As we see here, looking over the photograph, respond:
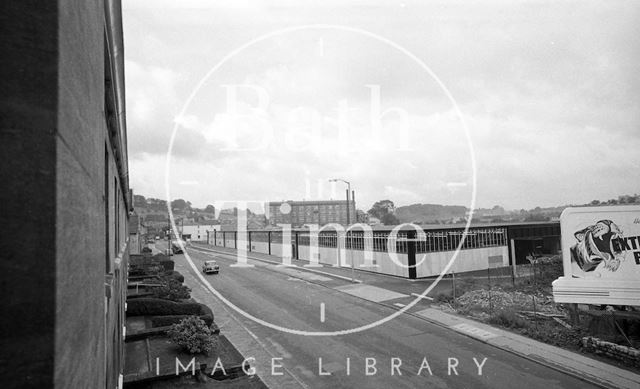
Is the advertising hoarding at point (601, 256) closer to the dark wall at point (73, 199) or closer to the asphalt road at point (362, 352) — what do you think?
the asphalt road at point (362, 352)

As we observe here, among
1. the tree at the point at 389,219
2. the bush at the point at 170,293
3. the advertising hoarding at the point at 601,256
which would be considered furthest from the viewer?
the tree at the point at 389,219

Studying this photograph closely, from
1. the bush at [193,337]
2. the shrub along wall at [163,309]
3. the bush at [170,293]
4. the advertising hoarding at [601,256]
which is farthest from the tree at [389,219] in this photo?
the bush at [193,337]

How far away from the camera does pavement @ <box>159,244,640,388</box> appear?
10.0 m

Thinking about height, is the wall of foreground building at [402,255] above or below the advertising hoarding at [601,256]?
below

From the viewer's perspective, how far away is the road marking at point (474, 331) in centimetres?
1355

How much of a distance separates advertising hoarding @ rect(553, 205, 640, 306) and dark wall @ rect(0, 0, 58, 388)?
1602cm

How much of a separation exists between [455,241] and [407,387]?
70.8 ft

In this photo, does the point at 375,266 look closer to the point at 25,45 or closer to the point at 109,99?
the point at 109,99

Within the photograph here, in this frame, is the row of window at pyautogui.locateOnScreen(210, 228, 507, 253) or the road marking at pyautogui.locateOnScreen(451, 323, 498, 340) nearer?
the road marking at pyautogui.locateOnScreen(451, 323, 498, 340)

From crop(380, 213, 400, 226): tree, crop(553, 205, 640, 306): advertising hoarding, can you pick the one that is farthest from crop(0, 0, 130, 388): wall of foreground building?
crop(380, 213, 400, 226): tree

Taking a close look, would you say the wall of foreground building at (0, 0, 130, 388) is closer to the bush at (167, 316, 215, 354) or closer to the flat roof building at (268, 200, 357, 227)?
the bush at (167, 316, 215, 354)

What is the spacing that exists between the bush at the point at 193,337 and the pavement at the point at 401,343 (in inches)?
80.3

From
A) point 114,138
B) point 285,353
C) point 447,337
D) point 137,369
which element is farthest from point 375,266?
point 114,138

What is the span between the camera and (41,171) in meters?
1.02
